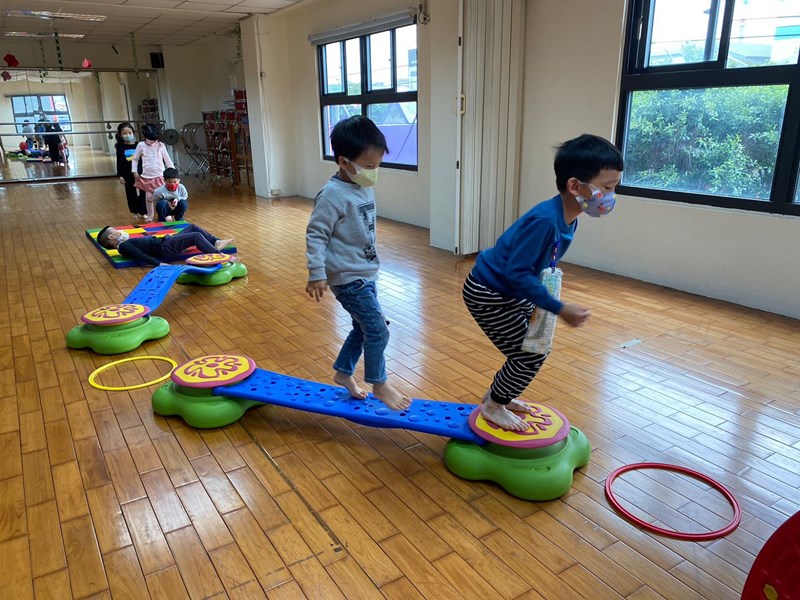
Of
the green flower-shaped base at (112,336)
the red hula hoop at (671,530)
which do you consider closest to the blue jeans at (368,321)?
→ the red hula hoop at (671,530)

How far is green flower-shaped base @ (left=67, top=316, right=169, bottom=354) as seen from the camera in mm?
3406

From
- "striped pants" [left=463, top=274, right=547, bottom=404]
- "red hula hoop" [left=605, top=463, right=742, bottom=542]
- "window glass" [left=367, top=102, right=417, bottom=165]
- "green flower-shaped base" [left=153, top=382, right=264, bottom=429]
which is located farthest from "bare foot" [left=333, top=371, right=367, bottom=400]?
"window glass" [left=367, top=102, right=417, bottom=165]

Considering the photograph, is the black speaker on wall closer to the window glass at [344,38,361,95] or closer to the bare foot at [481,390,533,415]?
the window glass at [344,38,361,95]

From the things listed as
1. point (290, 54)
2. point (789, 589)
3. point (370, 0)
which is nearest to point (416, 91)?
point (370, 0)

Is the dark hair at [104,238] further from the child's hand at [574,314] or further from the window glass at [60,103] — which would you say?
the window glass at [60,103]

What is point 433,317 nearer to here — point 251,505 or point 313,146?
point 251,505

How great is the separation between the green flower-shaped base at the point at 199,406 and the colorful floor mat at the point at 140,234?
292cm

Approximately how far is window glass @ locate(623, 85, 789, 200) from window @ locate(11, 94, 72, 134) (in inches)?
503

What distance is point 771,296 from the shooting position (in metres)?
4.03

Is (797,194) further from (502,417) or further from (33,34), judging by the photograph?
(33,34)

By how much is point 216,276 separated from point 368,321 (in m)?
2.94

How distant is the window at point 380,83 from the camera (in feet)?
22.9

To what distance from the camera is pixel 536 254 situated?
1.84 metres

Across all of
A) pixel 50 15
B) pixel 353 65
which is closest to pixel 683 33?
pixel 353 65
